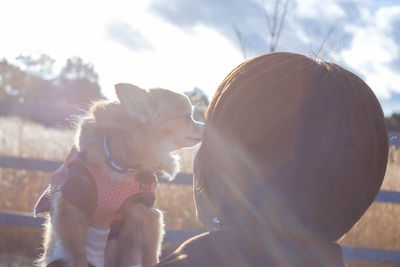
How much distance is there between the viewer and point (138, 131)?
2494 mm

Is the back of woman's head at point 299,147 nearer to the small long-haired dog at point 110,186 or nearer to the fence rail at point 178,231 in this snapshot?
the small long-haired dog at point 110,186

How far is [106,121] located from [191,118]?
723 mm

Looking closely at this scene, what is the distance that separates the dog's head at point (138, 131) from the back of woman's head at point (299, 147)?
1506 mm

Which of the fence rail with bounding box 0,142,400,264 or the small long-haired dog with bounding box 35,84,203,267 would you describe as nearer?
the small long-haired dog with bounding box 35,84,203,267

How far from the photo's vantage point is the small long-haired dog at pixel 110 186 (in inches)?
87.5

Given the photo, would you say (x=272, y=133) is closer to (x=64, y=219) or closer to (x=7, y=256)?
(x=64, y=219)

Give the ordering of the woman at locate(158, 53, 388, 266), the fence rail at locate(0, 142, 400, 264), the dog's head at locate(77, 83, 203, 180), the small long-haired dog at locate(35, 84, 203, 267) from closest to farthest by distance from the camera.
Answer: the woman at locate(158, 53, 388, 266)
the small long-haired dog at locate(35, 84, 203, 267)
the dog's head at locate(77, 83, 203, 180)
the fence rail at locate(0, 142, 400, 264)

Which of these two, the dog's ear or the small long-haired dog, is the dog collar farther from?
the dog's ear

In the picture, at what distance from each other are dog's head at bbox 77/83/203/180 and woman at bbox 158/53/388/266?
150 cm

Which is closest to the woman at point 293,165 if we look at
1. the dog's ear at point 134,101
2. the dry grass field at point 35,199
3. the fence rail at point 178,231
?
the dog's ear at point 134,101

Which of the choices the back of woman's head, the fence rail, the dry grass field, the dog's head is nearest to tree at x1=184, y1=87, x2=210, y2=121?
the dog's head

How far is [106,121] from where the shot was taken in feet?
7.93

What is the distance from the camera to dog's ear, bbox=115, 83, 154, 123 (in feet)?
7.93

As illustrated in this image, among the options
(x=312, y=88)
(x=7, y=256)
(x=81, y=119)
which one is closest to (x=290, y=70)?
(x=312, y=88)
